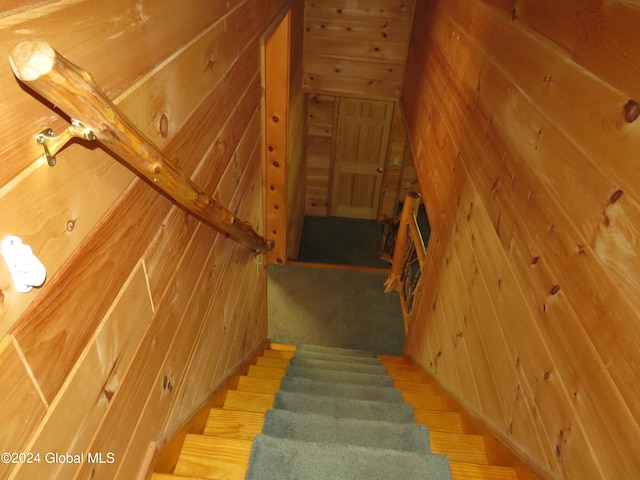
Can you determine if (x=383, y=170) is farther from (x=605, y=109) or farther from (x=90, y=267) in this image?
(x=90, y=267)

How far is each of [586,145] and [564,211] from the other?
0.18 meters

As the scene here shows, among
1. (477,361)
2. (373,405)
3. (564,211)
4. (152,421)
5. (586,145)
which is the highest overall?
(586,145)

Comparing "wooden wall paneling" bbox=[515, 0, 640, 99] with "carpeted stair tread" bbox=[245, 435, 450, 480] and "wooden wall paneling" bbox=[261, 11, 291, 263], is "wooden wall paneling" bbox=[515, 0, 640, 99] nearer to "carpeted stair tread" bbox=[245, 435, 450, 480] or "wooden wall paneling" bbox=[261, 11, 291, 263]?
"carpeted stair tread" bbox=[245, 435, 450, 480]

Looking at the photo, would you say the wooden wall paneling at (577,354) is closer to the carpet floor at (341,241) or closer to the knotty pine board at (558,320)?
the knotty pine board at (558,320)

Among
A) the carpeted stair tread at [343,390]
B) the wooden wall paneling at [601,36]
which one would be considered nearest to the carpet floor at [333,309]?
the carpeted stair tread at [343,390]

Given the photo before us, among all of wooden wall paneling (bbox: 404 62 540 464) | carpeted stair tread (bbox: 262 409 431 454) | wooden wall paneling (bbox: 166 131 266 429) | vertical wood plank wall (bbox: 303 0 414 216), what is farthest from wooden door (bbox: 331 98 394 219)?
carpeted stair tread (bbox: 262 409 431 454)

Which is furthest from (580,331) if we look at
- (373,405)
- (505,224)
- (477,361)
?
(373,405)

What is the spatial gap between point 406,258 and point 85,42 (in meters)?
4.18

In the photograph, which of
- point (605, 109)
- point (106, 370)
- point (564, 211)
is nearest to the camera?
point (106, 370)

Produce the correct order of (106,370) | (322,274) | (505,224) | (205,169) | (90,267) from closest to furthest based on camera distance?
(90,267), (106,370), (205,169), (505,224), (322,274)

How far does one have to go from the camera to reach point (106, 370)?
90cm

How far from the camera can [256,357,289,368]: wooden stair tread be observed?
10.1 ft

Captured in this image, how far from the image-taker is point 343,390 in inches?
101

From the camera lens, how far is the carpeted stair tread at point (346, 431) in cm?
183
